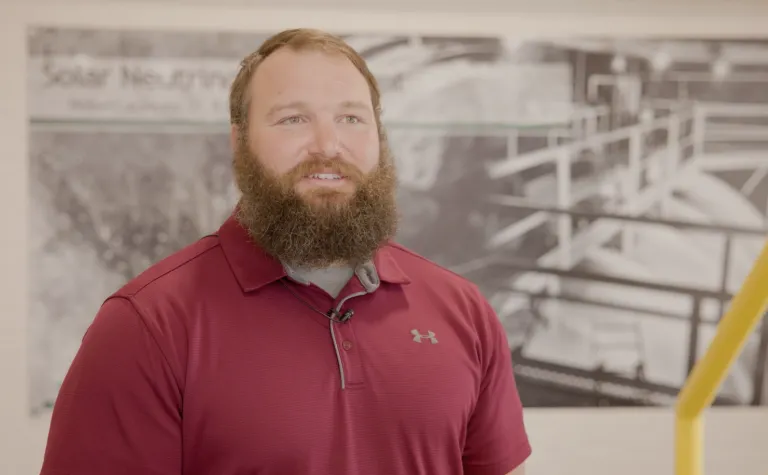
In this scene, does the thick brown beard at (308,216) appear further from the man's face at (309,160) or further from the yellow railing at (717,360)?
the yellow railing at (717,360)

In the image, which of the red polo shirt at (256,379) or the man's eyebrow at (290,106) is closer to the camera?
the red polo shirt at (256,379)

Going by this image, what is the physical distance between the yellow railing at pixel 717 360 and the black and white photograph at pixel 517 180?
1.62 m

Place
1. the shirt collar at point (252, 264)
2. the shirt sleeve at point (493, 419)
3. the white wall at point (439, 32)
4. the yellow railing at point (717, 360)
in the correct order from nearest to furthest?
the yellow railing at point (717, 360), the shirt collar at point (252, 264), the shirt sleeve at point (493, 419), the white wall at point (439, 32)

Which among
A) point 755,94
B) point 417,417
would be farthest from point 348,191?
Result: point 755,94

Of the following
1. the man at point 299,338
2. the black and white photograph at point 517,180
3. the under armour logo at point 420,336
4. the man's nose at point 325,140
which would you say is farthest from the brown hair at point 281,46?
the black and white photograph at point 517,180

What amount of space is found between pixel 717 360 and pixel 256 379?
76 cm

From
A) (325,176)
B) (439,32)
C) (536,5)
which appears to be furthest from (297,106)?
(536,5)

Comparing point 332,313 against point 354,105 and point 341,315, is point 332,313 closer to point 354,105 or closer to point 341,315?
point 341,315

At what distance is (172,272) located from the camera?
109 cm

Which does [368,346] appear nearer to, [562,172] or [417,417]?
[417,417]

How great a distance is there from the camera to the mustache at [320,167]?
1148mm

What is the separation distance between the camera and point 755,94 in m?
2.14

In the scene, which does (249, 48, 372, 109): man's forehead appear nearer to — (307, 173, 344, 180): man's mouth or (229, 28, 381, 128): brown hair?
(229, 28, 381, 128): brown hair

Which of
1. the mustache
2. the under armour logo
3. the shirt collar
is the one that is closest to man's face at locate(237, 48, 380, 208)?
the mustache
